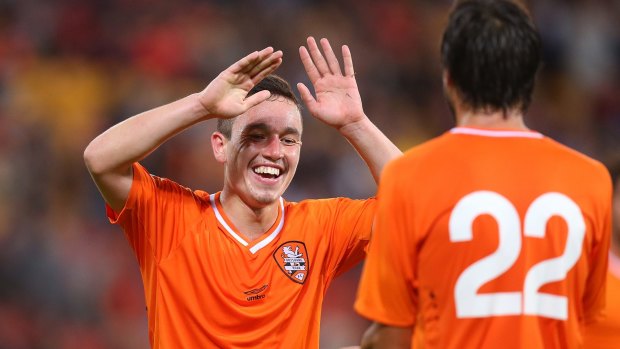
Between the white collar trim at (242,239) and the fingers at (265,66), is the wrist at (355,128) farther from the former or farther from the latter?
the white collar trim at (242,239)

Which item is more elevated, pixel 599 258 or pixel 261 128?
pixel 261 128

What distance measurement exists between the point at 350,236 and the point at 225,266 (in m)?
0.57

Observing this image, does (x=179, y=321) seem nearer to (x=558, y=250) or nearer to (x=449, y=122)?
(x=558, y=250)

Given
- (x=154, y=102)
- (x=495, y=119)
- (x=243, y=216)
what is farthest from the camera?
(x=154, y=102)

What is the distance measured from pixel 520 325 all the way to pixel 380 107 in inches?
277

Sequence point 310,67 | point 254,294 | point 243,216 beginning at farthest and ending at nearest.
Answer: point 243,216 → point 310,67 → point 254,294

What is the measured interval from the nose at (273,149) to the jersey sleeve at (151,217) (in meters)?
0.41

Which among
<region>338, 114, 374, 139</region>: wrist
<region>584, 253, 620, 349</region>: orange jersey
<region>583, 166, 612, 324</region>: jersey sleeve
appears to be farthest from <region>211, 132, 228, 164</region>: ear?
<region>583, 166, 612, 324</region>: jersey sleeve

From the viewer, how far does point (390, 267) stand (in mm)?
2594

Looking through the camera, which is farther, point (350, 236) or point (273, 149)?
point (350, 236)

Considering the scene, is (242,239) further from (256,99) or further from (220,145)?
(256,99)

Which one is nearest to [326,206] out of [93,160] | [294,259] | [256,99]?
[294,259]

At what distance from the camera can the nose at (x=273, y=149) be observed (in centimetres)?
379

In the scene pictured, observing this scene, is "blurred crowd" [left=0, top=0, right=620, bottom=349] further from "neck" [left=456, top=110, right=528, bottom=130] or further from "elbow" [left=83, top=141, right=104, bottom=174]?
"neck" [left=456, top=110, right=528, bottom=130]
